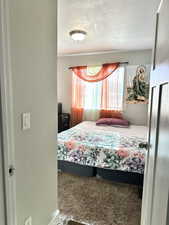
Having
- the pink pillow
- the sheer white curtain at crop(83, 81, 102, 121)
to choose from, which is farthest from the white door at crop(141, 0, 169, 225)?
the sheer white curtain at crop(83, 81, 102, 121)

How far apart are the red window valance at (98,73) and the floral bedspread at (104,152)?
6.91 feet

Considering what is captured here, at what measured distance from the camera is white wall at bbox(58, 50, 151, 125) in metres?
4.23

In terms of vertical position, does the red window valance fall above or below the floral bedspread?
above

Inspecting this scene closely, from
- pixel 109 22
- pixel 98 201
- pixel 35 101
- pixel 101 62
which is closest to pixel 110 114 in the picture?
pixel 101 62

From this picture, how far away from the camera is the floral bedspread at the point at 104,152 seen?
2.25 metres

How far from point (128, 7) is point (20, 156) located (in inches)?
85.8

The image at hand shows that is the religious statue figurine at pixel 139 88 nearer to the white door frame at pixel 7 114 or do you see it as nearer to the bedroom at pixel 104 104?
the bedroom at pixel 104 104

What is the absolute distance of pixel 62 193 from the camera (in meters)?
2.18

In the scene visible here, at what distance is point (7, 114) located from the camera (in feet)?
3.11

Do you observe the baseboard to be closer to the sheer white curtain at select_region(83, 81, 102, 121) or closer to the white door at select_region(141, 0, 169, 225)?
the white door at select_region(141, 0, 169, 225)

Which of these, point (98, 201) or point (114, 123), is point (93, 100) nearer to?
point (114, 123)

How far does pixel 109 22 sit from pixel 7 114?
2312 mm

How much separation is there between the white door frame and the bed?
1.52 metres

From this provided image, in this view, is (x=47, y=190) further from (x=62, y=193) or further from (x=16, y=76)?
(x=16, y=76)
